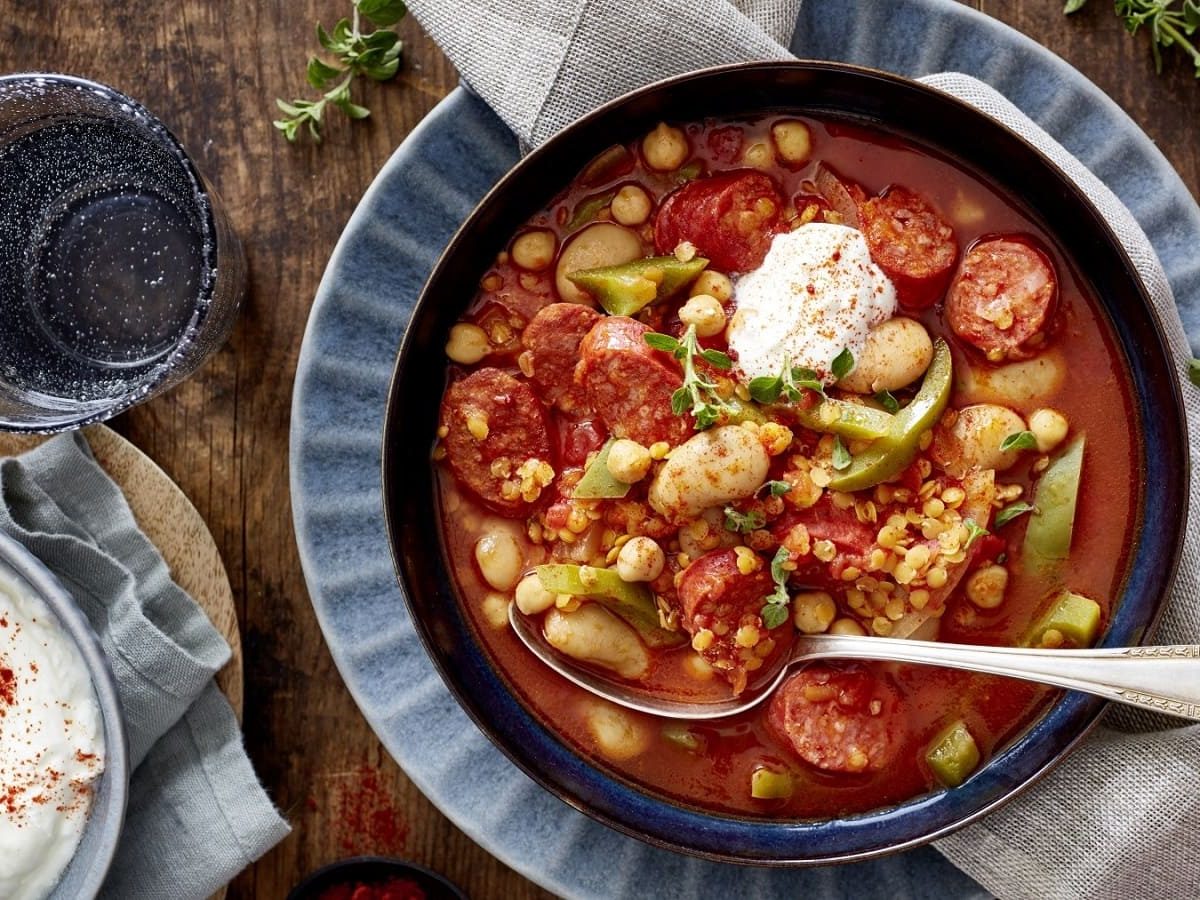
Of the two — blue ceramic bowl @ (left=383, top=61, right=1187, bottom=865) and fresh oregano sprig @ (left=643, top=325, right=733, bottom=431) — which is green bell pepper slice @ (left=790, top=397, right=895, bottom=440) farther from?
blue ceramic bowl @ (left=383, top=61, right=1187, bottom=865)

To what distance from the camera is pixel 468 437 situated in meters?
2.85

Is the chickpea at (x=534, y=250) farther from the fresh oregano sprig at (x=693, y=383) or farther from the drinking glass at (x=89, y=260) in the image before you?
the drinking glass at (x=89, y=260)

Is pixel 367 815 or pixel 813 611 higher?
pixel 813 611

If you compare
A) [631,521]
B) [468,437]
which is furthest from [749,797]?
[468,437]

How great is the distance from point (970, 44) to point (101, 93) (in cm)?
227

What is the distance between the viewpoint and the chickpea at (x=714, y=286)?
2.77 m

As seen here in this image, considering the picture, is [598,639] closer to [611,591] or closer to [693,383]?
[611,591]

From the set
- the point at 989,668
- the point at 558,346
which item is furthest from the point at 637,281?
the point at 989,668

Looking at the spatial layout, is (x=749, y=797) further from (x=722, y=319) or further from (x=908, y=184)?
(x=908, y=184)

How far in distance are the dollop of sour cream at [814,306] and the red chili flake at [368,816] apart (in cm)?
167

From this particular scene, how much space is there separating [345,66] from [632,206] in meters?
1.06

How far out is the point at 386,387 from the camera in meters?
3.10

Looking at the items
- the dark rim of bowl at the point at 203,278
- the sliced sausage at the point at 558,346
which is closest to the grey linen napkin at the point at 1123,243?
the sliced sausage at the point at 558,346

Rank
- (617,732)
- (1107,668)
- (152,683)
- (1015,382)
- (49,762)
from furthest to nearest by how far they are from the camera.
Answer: (152,683), (49,762), (617,732), (1015,382), (1107,668)
